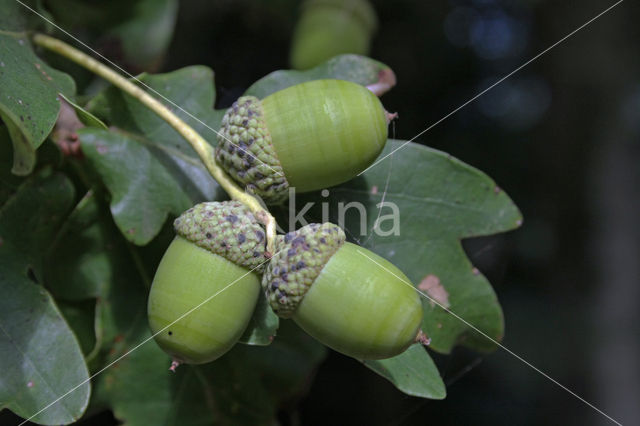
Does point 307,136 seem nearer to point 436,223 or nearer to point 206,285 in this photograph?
point 206,285

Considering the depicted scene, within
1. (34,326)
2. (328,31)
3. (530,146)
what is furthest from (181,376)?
(530,146)

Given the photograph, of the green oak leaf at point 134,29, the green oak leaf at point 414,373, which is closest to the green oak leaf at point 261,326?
the green oak leaf at point 414,373

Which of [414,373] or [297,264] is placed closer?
[297,264]

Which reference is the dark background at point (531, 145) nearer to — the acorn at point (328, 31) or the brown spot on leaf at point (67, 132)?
the acorn at point (328, 31)

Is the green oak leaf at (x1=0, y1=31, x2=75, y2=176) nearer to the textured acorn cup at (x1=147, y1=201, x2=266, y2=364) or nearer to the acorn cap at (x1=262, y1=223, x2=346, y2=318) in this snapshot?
the textured acorn cup at (x1=147, y1=201, x2=266, y2=364)

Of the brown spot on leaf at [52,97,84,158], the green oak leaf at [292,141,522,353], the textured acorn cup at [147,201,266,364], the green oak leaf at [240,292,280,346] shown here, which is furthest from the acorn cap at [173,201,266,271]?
the brown spot on leaf at [52,97,84,158]
